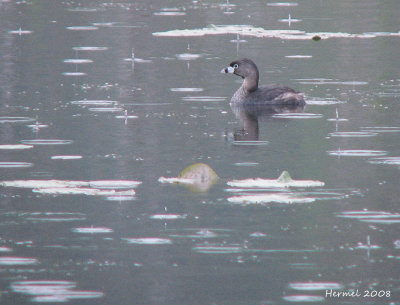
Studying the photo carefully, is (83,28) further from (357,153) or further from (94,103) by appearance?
(357,153)

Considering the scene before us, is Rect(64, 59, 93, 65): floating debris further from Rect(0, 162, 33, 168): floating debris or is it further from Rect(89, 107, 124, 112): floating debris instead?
Rect(0, 162, 33, 168): floating debris

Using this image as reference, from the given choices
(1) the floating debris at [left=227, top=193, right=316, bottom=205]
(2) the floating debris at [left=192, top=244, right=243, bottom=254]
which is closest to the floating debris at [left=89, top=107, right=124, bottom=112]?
(1) the floating debris at [left=227, top=193, right=316, bottom=205]

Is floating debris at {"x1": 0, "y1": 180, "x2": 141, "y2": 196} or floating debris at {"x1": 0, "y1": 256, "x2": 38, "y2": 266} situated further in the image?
floating debris at {"x1": 0, "y1": 180, "x2": 141, "y2": 196}

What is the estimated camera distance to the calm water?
7898mm

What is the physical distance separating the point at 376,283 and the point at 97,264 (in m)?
2.05

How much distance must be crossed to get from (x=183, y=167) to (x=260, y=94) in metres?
5.79

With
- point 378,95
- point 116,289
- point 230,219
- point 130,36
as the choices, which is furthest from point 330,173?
point 130,36

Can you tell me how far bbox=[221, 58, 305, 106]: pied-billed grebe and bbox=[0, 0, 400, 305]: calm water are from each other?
0.86 ft

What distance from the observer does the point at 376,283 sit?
7.70 m

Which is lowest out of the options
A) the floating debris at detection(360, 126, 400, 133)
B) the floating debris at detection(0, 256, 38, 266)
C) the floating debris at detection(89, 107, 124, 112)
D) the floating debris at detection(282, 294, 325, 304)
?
the floating debris at detection(282, 294, 325, 304)

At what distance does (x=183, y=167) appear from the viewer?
11742mm

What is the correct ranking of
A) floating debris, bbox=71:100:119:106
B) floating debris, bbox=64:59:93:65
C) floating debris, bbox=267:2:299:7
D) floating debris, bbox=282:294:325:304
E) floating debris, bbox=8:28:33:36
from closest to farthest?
1. floating debris, bbox=282:294:325:304
2. floating debris, bbox=71:100:119:106
3. floating debris, bbox=64:59:93:65
4. floating debris, bbox=8:28:33:36
5. floating debris, bbox=267:2:299:7

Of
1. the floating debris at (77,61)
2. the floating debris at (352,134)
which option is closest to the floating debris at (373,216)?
the floating debris at (352,134)

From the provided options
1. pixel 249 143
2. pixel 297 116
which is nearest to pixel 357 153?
pixel 249 143
